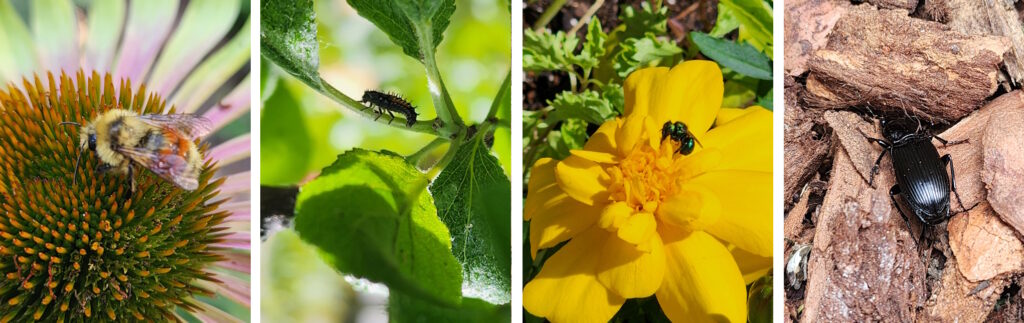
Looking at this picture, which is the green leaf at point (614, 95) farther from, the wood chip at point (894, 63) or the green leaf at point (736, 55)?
the wood chip at point (894, 63)

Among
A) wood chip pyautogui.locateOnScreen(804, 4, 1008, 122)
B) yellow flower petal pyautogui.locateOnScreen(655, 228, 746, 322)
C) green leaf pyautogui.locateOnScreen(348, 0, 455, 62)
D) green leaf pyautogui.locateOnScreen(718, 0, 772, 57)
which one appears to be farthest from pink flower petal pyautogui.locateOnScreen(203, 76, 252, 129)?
wood chip pyautogui.locateOnScreen(804, 4, 1008, 122)

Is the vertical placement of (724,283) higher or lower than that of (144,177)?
lower

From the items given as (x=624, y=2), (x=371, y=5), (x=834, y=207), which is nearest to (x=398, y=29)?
(x=371, y=5)

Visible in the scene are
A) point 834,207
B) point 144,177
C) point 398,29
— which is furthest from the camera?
point 834,207

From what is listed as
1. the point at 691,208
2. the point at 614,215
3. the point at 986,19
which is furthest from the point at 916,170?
the point at 614,215

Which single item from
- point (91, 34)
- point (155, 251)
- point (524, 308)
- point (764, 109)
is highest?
point (91, 34)

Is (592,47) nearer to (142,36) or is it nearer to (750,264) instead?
(750,264)

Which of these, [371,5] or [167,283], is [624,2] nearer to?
[371,5]
